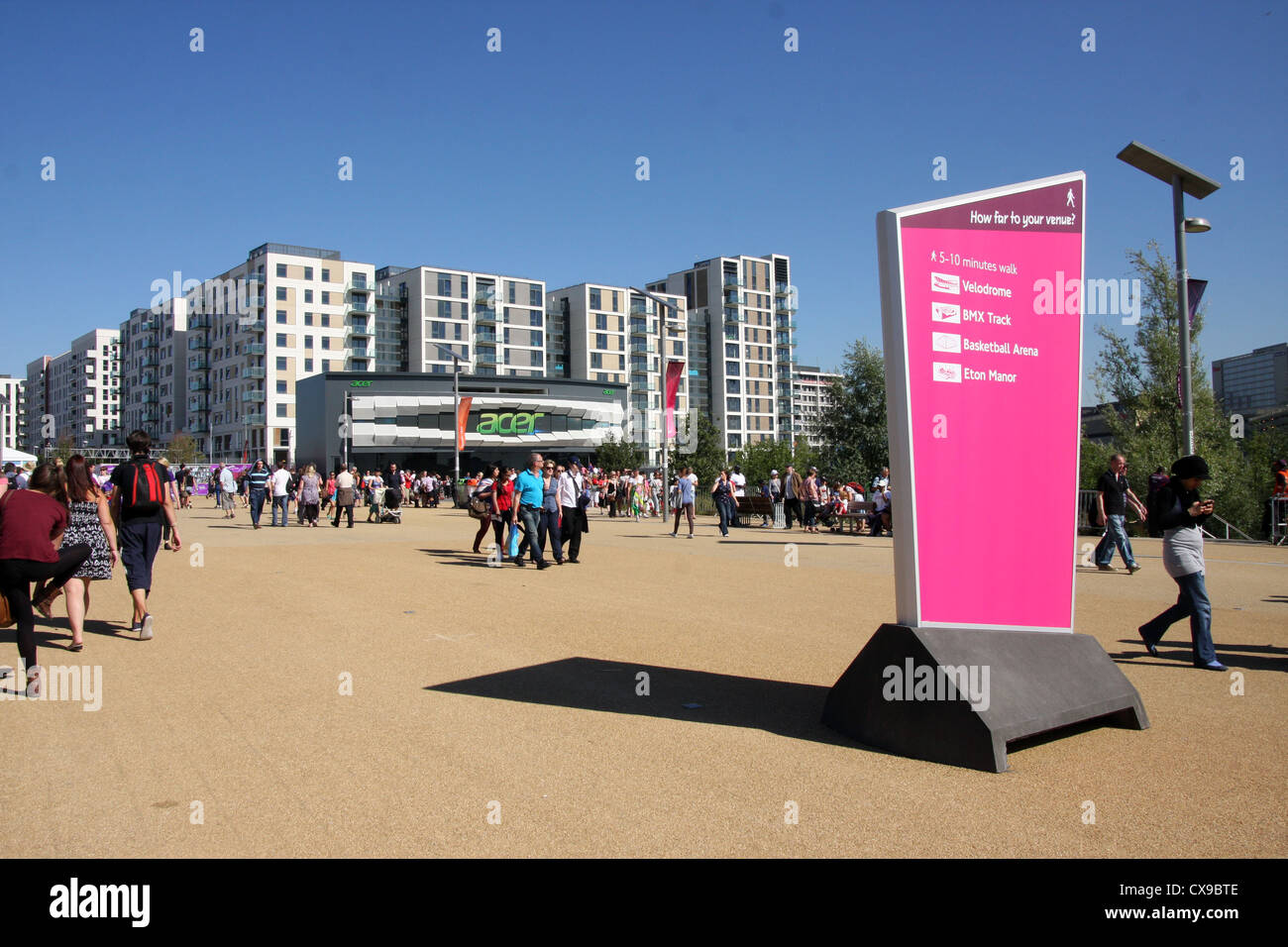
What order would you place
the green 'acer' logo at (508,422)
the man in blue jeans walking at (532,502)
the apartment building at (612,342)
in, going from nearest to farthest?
the man in blue jeans walking at (532,502) → the green 'acer' logo at (508,422) → the apartment building at (612,342)

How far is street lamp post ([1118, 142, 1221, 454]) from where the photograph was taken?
1058 centimetres

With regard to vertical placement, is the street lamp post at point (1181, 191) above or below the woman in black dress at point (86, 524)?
above

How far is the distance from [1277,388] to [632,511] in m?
87.1

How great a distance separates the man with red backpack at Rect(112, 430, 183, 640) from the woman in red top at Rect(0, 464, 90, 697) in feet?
5.07

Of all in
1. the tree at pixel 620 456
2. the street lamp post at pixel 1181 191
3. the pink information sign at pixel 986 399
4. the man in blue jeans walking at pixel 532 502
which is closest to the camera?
the pink information sign at pixel 986 399

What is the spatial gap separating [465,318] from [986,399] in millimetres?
94858

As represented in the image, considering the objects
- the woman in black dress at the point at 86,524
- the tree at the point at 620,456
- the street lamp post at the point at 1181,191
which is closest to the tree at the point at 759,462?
the tree at the point at 620,456

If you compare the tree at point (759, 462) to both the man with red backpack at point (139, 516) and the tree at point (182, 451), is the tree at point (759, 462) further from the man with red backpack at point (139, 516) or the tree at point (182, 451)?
the tree at point (182, 451)

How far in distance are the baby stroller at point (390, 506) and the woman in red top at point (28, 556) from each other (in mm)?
20417

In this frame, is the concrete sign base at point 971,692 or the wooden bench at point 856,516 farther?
the wooden bench at point 856,516

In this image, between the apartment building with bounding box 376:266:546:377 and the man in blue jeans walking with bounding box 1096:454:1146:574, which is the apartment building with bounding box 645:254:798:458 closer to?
the apartment building with bounding box 376:266:546:377

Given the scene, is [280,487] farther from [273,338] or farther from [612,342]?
[612,342]

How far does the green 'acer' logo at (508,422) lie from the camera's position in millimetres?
75875

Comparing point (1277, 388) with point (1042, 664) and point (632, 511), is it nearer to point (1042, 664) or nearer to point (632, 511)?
point (632, 511)
